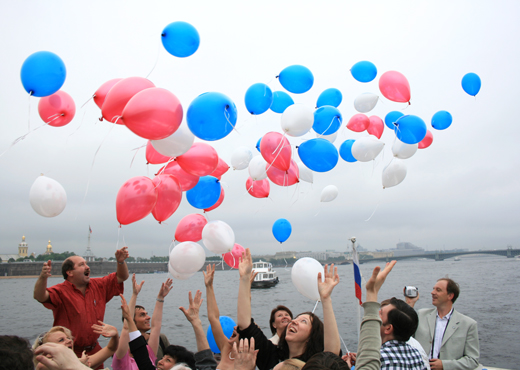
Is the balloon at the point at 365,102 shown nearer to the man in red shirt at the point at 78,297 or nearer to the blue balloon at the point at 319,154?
the blue balloon at the point at 319,154

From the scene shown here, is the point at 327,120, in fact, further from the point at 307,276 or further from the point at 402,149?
the point at 307,276

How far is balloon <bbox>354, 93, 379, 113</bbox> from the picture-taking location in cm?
619

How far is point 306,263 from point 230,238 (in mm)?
1098

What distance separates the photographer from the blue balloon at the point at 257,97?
15.6 ft

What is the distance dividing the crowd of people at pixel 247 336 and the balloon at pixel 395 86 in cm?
303

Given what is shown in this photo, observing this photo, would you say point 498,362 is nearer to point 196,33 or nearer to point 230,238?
point 230,238

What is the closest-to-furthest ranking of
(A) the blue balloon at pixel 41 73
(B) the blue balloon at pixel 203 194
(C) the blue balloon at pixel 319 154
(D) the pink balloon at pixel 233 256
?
(A) the blue balloon at pixel 41 73 < (B) the blue balloon at pixel 203 194 < (C) the blue balloon at pixel 319 154 < (D) the pink balloon at pixel 233 256

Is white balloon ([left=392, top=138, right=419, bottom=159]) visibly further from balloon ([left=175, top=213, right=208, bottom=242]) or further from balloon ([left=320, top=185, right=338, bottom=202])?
balloon ([left=175, top=213, right=208, bottom=242])

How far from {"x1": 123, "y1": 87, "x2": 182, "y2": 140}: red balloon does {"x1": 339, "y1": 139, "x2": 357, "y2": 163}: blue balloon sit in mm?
3625

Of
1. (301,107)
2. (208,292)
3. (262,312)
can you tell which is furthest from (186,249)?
(262,312)

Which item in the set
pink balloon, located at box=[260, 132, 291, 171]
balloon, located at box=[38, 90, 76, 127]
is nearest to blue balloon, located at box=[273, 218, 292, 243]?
pink balloon, located at box=[260, 132, 291, 171]

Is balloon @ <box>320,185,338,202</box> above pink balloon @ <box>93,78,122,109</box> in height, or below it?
below

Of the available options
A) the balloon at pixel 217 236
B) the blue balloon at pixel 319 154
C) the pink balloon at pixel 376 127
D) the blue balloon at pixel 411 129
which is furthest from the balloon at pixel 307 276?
the pink balloon at pixel 376 127

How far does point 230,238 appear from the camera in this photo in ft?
14.4
